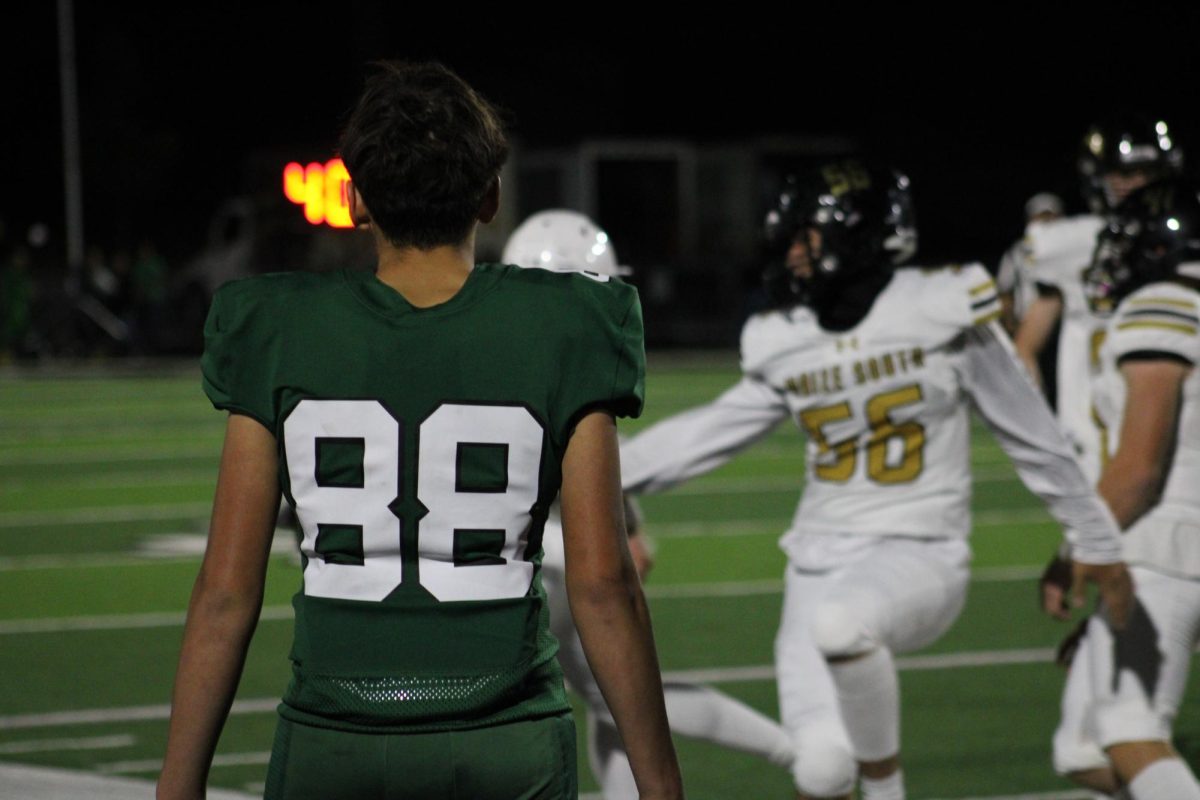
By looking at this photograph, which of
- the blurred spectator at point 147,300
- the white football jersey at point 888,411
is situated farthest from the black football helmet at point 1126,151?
the blurred spectator at point 147,300

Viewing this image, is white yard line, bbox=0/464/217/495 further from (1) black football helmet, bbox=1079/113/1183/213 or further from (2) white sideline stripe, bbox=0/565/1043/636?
(1) black football helmet, bbox=1079/113/1183/213

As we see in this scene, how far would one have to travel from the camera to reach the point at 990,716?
6.23 m

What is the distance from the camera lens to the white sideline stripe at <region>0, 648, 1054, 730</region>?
6.24 meters

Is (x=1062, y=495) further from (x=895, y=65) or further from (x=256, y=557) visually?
(x=895, y=65)

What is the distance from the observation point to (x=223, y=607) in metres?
2.36

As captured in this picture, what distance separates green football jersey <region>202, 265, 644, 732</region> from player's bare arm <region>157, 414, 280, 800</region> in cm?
4

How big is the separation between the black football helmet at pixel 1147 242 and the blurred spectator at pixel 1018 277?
82.3 inches

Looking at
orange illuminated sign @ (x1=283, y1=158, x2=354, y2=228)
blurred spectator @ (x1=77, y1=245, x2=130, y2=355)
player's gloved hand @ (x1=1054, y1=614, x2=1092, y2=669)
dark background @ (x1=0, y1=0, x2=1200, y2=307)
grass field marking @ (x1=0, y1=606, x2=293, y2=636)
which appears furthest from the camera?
dark background @ (x1=0, y1=0, x2=1200, y2=307)

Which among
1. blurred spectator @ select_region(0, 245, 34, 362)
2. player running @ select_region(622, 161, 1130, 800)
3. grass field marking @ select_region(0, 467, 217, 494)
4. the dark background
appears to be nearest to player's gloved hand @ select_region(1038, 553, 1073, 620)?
player running @ select_region(622, 161, 1130, 800)

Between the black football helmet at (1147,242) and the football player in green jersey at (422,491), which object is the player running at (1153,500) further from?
the football player in green jersey at (422,491)

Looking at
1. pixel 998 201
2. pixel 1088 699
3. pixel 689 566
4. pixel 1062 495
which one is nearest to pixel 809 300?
pixel 1062 495

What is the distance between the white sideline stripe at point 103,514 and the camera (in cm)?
1109

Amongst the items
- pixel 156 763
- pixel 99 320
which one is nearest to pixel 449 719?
pixel 156 763

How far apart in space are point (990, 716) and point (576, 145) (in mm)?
26155
